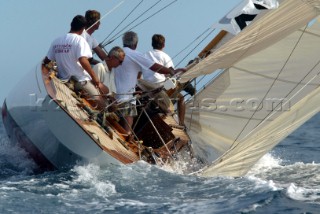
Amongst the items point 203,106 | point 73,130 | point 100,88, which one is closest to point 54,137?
point 73,130

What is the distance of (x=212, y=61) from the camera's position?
Answer: 11117 mm

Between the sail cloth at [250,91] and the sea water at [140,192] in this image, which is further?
the sail cloth at [250,91]

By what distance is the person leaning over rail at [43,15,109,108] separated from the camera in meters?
11.5

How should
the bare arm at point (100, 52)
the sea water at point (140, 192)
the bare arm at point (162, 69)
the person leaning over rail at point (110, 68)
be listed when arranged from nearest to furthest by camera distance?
the sea water at point (140, 192) < the person leaning over rail at point (110, 68) < the bare arm at point (162, 69) < the bare arm at point (100, 52)

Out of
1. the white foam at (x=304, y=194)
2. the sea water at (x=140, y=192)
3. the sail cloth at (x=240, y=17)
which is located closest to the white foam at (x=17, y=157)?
the sea water at (x=140, y=192)

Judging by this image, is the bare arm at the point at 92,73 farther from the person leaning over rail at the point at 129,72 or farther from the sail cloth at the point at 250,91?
the sail cloth at the point at 250,91

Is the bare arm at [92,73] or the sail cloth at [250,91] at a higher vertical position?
the bare arm at [92,73]

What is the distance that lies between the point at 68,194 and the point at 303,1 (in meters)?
4.07

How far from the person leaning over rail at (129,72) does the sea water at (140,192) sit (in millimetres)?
1125

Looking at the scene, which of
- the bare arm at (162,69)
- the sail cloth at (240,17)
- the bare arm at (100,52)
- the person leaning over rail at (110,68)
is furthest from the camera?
the bare arm at (100,52)

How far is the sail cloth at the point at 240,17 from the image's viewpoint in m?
11.4

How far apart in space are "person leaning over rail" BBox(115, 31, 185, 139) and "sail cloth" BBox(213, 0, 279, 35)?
3.60 feet

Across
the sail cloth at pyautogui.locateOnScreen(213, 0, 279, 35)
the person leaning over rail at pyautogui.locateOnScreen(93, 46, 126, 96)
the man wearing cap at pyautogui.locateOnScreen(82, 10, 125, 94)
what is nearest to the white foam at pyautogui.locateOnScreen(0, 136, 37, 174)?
the person leaning over rail at pyautogui.locateOnScreen(93, 46, 126, 96)

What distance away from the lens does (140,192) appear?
33.0ft
